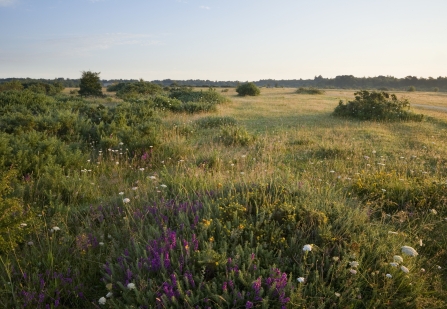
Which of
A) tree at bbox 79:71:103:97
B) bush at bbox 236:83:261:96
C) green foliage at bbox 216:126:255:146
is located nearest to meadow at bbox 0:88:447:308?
green foliage at bbox 216:126:255:146

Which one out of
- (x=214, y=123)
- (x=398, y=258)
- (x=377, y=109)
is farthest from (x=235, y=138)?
(x=377, y=109)

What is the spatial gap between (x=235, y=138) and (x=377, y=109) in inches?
422

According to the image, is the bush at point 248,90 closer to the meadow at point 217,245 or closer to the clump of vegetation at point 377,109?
the clump of vegetation at point 377,109

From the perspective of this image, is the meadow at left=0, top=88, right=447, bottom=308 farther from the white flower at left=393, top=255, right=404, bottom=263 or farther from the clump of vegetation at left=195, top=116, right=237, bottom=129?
the clump of vegetation at left=195, top=116, right=237, bottom=129

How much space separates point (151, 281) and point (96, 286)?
0.75 meters

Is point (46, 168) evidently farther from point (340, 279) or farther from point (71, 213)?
point (340, 279)

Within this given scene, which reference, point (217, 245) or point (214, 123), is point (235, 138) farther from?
point (217, 245)

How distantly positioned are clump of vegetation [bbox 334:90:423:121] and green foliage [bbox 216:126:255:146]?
9572 millimetres

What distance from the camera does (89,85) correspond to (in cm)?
3650

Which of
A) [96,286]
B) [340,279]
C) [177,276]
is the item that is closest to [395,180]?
[340,279]

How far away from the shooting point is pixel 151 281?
8.48 ft

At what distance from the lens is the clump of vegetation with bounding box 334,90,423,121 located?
16078 millimetres

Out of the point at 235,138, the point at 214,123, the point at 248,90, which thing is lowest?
the point at 235,138

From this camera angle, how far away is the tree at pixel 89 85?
3653cm
